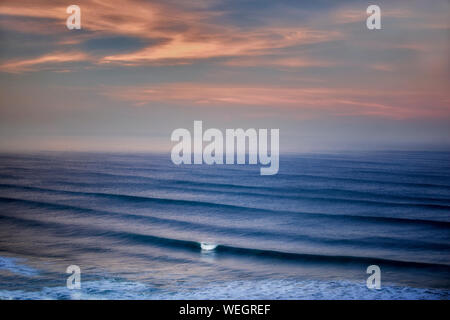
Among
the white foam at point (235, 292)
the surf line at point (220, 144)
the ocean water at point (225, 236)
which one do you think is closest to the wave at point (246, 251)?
the ocean water at point (225, 236)

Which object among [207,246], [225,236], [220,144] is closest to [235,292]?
[207,246]

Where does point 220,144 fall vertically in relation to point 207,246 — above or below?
above

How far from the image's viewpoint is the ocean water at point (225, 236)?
7.09 meters

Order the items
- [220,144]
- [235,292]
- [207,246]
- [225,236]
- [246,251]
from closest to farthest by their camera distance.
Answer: [235,292] < [246,251] < [207,246] < [225,236] < [220,144]

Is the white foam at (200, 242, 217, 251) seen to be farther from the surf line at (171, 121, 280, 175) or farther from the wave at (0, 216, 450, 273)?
the surf line at (171, 121, 280, 175)

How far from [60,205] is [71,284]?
9.94 metres

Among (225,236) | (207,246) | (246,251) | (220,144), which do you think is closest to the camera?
(246,251)

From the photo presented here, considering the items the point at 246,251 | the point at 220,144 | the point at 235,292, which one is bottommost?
the point at 246,251

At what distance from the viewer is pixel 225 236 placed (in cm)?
1167

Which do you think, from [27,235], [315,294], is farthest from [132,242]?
[315,294]

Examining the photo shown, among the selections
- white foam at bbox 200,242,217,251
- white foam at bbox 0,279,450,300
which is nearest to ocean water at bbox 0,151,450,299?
white foam at bbox 0,279,450,300

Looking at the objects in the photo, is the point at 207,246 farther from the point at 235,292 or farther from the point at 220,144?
the point at 220,144

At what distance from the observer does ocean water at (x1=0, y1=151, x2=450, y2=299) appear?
23.3ft

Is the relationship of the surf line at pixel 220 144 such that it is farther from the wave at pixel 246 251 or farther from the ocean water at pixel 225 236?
the wave at pixel 246 251
